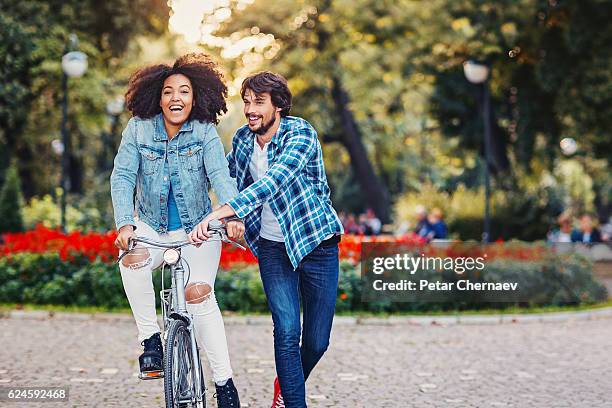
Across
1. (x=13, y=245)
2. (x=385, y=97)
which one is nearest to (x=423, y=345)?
(x=13, y=245)

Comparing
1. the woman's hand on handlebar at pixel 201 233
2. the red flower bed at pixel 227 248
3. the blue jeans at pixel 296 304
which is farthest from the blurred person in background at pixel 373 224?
the woman's hand on handlebar at pixel 201 233

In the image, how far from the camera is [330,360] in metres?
8.67

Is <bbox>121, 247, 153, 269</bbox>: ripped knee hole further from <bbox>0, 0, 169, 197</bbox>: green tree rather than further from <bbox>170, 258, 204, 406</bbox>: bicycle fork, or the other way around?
<bbox>0, 0, 169, 197</bbox>: green tree

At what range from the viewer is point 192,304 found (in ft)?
16.1

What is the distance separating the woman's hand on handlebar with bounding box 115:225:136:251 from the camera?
4562mm

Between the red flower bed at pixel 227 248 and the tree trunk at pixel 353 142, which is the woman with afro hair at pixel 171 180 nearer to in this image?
the red flower bed at pixel 227 248

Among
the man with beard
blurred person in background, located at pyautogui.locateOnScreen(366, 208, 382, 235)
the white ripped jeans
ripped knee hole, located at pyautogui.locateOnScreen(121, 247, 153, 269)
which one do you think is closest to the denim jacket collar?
the man with beard

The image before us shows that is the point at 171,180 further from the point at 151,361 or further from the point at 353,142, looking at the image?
the point at 353,142

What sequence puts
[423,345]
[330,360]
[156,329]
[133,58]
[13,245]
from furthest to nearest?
[133,58]
[13,245]
[423,345]
[330,360]
[156,329]

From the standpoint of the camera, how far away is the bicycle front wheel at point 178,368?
14.7 ft

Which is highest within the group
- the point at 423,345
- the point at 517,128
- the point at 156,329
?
the point at 517,128

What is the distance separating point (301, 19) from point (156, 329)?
2275 centimetres

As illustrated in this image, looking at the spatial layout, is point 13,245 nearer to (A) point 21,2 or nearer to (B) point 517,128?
(A) point 21,2

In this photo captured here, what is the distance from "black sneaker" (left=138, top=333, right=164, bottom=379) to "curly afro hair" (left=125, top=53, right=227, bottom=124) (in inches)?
44.5
